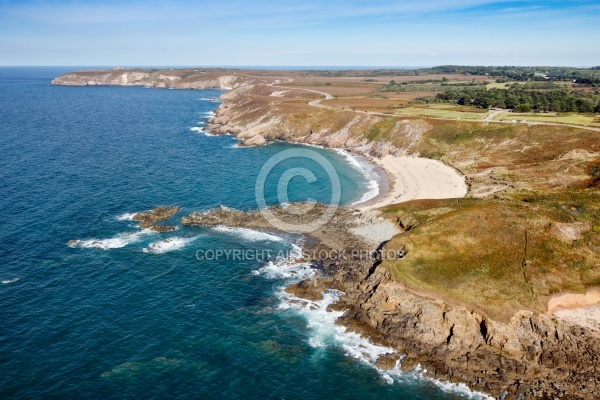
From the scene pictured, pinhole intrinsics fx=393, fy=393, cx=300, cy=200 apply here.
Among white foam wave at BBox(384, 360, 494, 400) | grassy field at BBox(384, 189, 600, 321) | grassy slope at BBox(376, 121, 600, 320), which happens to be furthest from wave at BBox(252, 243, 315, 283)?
white foam wave at BBox(384, 360, 494, 400)

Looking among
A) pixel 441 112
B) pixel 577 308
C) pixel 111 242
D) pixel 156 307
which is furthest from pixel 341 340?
pixel 441 112

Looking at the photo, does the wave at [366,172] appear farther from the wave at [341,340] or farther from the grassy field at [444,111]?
the wave at [341,340]

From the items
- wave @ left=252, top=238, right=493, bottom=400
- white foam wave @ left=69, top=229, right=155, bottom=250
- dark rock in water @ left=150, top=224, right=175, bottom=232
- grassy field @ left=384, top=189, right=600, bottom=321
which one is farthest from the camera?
dark rock in water @ left=150, top=224, right=175, bottom=232

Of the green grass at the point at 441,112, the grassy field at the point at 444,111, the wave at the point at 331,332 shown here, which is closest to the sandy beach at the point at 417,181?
the wave at the point at 331,332

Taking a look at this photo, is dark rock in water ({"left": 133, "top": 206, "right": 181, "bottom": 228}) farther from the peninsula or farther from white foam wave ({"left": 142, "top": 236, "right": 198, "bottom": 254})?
the peninsula

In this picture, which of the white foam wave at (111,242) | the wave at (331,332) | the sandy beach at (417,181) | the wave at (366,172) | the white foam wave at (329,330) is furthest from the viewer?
the wave at (366,172)

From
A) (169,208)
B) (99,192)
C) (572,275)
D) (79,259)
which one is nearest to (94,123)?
(99,192)
